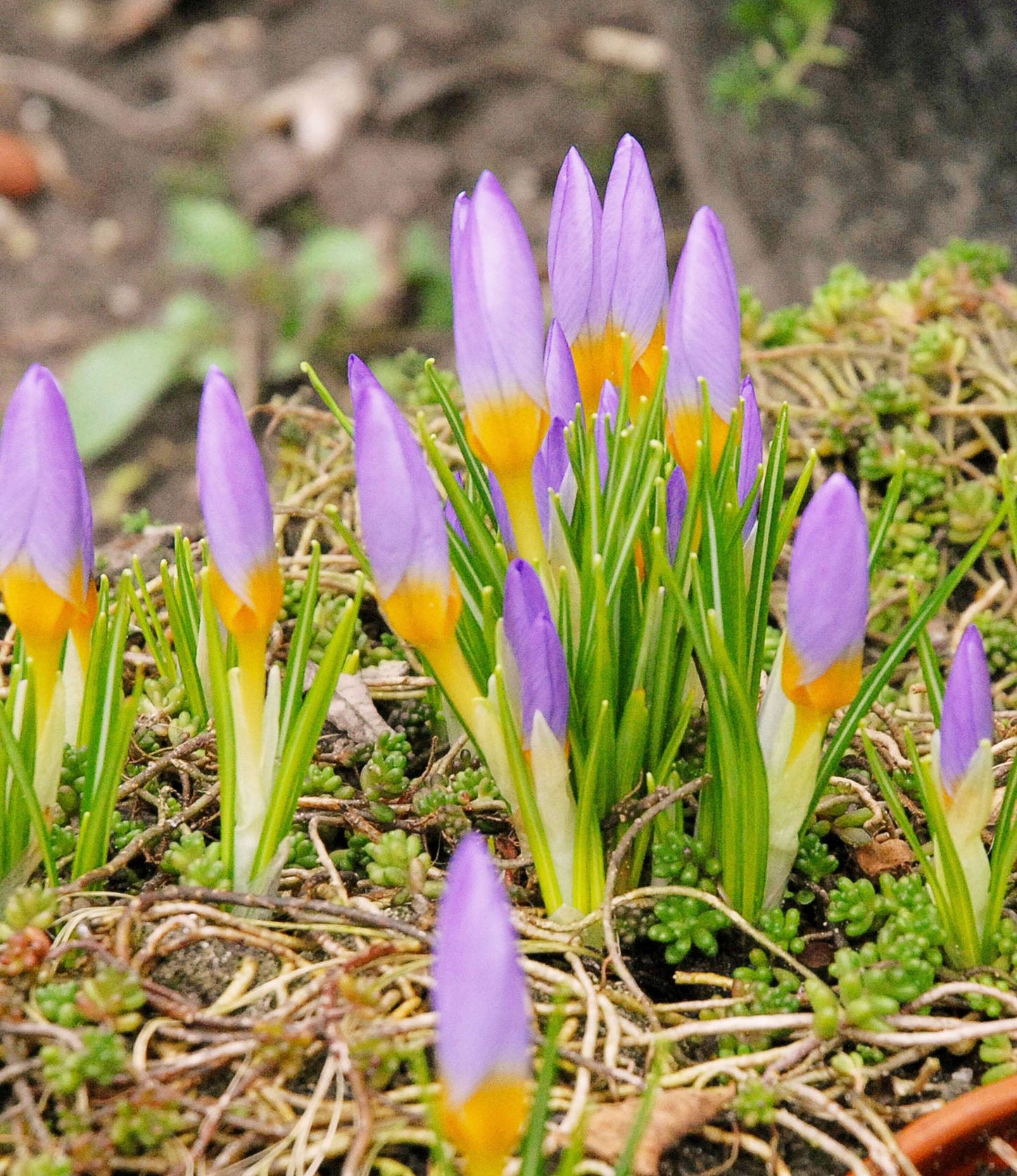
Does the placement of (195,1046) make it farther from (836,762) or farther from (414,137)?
(414,137)

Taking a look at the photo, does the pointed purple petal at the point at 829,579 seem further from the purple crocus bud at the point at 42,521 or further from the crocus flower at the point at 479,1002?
the purple crocus bud at the point at 42,521

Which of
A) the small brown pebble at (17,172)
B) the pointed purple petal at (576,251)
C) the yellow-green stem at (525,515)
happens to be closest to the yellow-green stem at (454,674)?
the yellow-green stem at (525,515)

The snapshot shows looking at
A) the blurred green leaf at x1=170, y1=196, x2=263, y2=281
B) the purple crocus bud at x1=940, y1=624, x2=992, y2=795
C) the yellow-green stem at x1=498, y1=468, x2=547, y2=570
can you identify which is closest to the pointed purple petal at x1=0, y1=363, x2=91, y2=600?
the yellow-green stem at x1=498, y1=468, x2=547, y2=570

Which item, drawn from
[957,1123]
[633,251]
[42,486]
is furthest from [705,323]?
[957,1123]

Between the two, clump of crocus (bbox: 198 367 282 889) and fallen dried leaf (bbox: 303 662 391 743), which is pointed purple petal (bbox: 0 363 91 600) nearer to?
clump of crocus (bbox: 198 367 282 889)

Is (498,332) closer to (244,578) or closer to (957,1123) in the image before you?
(244,578)

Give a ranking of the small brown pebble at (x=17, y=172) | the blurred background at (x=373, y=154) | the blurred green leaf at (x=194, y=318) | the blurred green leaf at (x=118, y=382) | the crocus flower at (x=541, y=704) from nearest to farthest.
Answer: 1. the crocus flower at (x=541, y=704)
2. the blurred background at (x=373, y=154)
3. the blurred green leaf at (x=118, y=382)
4. the blurred green leaf at (x=194, y=318)
5. the small brown pebble at (x=17, y=172)

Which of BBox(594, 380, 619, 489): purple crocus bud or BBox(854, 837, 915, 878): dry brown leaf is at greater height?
BBox(594, 380, 619, 489): purple crocus bud
